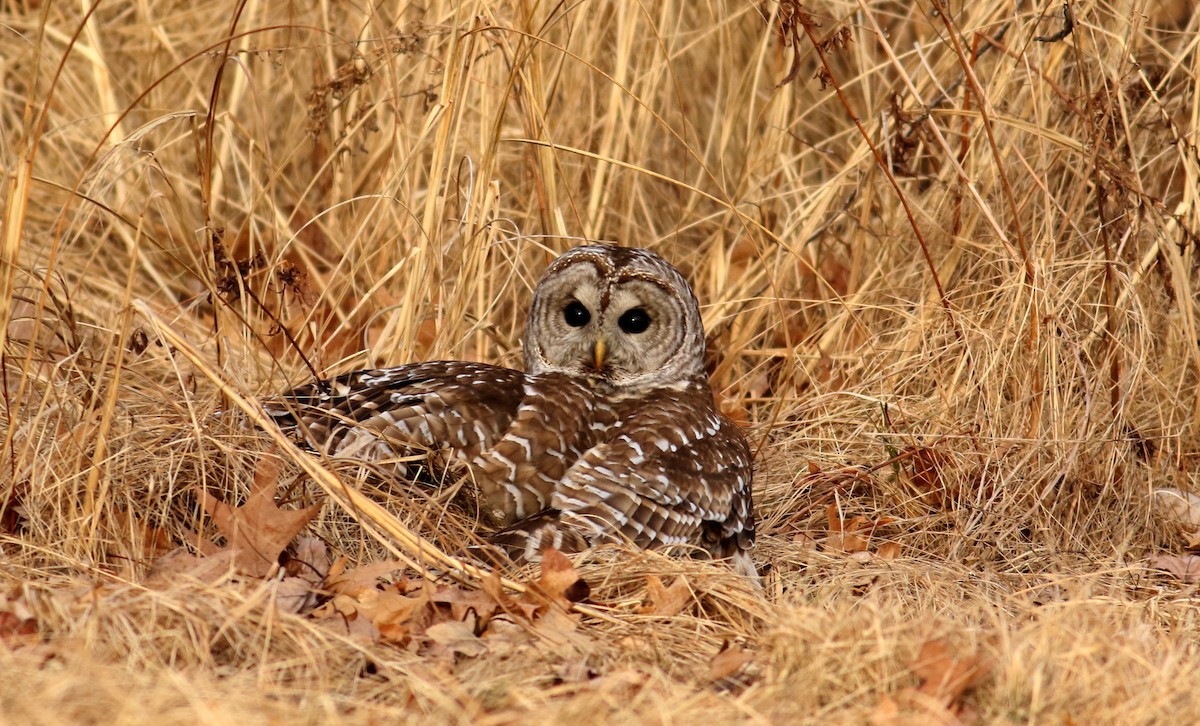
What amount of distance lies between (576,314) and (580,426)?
Answer: 606 mm

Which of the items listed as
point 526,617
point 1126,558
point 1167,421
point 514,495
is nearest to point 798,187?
point 1167,421

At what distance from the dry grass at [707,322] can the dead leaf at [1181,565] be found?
0.07m

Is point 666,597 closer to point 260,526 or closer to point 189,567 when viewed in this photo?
point 260,526

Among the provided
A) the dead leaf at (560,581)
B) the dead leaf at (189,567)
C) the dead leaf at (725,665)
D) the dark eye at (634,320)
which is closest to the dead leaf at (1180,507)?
the dark eye at (634,320)

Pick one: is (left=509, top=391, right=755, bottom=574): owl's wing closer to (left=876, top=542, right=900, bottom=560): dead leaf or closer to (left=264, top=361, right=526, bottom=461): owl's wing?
(left=264, top=361, right=526, bottom=461): owl's wing

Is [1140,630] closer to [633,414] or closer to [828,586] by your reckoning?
[828,586]

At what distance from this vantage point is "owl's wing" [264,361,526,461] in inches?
136

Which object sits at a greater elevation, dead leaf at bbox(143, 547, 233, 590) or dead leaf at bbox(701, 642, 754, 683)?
dead leaf at bbox(143, 547, 233, 590)

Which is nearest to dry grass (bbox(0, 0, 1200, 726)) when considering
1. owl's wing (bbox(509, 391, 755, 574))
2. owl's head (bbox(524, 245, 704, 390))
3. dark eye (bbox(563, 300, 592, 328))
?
owl's wing (bbox(509, 391, 755, 574))

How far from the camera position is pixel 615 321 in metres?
4.11

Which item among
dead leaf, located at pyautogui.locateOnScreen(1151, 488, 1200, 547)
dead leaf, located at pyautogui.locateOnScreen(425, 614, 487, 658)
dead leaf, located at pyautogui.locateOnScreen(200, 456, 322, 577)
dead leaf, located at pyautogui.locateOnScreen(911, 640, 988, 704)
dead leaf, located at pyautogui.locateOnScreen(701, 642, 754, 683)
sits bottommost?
dead leaf, located at pyautogui.locateOnScreen(1151, 488, 1200, 547)

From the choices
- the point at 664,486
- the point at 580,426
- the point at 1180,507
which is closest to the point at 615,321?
the point at 580,426

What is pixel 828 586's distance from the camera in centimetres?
356

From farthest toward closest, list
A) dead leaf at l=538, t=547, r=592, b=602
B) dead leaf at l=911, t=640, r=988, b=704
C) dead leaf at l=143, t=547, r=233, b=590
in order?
dead leaf at l=538, t=547, r=592, b=602, dead leaf at l=143, t=547, r=233, b=590, dead leaf at l=911, t=640, r=988, b=704
